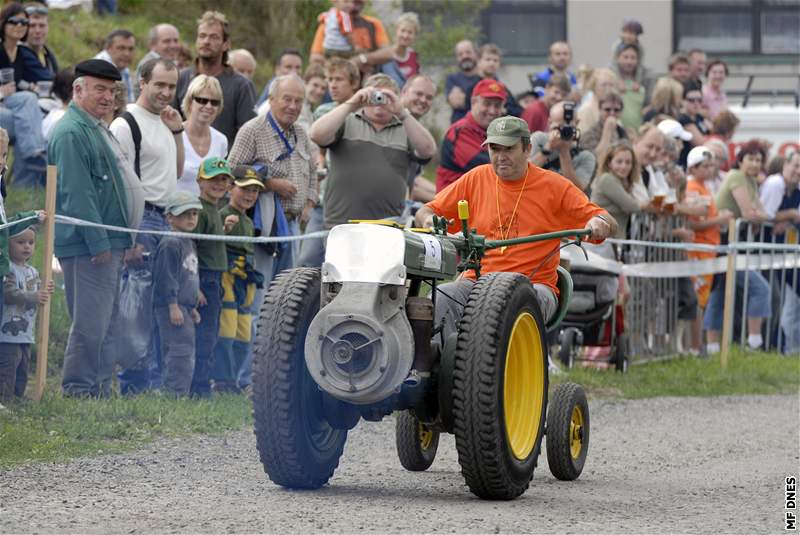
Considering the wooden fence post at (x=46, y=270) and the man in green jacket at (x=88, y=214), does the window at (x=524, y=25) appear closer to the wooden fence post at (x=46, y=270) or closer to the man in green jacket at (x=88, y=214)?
the man in green jacket at (x=88, y=214)

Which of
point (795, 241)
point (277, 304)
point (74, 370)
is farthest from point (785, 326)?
point (277, 304)

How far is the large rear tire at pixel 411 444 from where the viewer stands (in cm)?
855

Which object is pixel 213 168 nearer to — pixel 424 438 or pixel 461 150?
pixel 461 150

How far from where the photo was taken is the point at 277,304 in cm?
736

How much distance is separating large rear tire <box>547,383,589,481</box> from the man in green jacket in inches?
128

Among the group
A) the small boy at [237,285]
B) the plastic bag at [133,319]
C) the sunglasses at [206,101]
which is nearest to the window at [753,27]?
the sunglasses at [206,101]

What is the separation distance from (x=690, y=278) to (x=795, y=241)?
2.49 m

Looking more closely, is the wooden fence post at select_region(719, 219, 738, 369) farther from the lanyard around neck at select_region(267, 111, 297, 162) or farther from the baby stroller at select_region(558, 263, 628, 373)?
the lanyard around neck at select_region(267, 111, 297, 162)

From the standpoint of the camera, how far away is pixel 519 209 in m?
8.79

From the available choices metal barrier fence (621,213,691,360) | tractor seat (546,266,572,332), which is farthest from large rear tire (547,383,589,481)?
metal barrier fence (621,213,691,360)

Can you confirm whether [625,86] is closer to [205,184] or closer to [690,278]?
[690,278]

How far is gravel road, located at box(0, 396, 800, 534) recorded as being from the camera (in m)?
6.64

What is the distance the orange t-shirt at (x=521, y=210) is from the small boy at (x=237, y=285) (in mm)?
2825

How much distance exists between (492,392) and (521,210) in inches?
72.2
